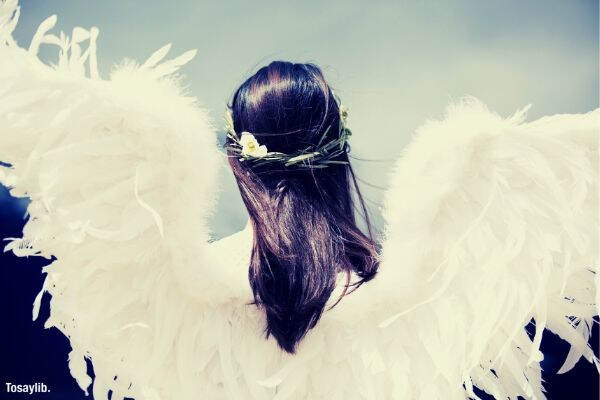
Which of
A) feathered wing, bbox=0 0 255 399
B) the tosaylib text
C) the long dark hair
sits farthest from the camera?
the tosaylib text

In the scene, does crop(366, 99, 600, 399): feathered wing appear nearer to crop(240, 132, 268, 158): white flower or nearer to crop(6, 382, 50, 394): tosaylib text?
crop(240, 132, 268, 158): white flower

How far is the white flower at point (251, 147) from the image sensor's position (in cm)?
73

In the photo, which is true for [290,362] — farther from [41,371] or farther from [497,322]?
[41,371]

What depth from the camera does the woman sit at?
1.91 feet

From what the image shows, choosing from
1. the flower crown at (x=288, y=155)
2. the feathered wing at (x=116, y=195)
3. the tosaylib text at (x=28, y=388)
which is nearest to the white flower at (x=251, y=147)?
the flower crown at (x=288, y=155)

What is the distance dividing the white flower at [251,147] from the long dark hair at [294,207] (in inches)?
0.5

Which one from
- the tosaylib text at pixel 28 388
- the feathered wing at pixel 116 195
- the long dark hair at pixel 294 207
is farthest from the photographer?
the tosaylib text at pixel 28 388

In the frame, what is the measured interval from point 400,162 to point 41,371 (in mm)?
1638

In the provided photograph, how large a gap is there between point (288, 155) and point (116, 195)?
0.87 feet

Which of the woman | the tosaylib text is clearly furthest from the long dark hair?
the tosaylib text

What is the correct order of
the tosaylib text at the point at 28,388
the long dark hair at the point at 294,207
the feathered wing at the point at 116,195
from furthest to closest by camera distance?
the tosaylib text at the point at 28,388 < the long dark hair at the point at 294,207 < the feathered wing at the point at 116,195

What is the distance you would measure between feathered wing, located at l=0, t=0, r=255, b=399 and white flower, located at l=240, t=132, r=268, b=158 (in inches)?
5.0

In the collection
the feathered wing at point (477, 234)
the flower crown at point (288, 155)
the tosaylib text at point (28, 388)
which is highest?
the flower crown at point (288, 155)

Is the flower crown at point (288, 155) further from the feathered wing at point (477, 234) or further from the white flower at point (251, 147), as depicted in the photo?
the feathered wing at point (477, 234)
